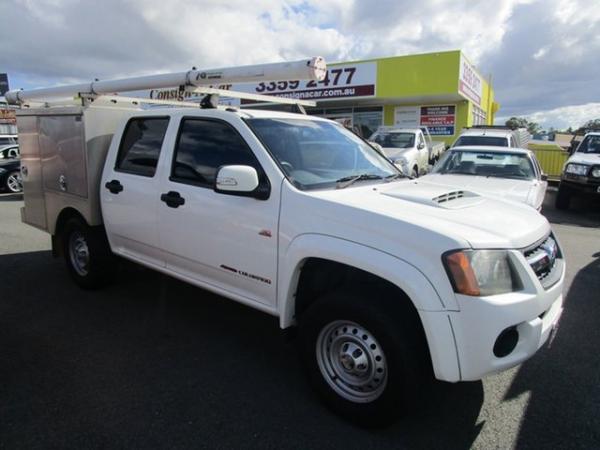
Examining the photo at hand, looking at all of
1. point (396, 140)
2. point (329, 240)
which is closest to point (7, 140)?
point (396, 140)

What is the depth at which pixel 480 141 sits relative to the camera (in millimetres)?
11656

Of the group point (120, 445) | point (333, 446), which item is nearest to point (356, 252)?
point (333, 446)

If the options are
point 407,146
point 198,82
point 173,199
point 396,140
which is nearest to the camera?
point 173,199

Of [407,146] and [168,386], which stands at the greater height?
[407,146]

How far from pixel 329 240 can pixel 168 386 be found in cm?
159

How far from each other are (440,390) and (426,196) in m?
1.37

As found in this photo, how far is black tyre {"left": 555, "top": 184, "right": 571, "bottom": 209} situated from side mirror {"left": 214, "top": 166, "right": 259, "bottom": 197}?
33.4 feet

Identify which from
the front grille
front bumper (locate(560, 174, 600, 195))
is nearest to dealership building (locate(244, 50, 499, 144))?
front bumper (locate(560, 174, 600, 195))

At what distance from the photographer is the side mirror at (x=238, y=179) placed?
300 centimetres

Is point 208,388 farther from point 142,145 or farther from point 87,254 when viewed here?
point 87,254

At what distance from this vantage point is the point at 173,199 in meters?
3.75

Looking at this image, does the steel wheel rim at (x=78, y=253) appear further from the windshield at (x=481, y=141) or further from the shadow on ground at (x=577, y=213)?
the windshield at (x=481, y=141)

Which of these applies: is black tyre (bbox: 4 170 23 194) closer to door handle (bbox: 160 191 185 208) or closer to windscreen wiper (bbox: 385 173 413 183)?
door handle (bbox: 160 191 185 208)

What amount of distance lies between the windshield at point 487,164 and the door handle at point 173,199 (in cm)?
582
